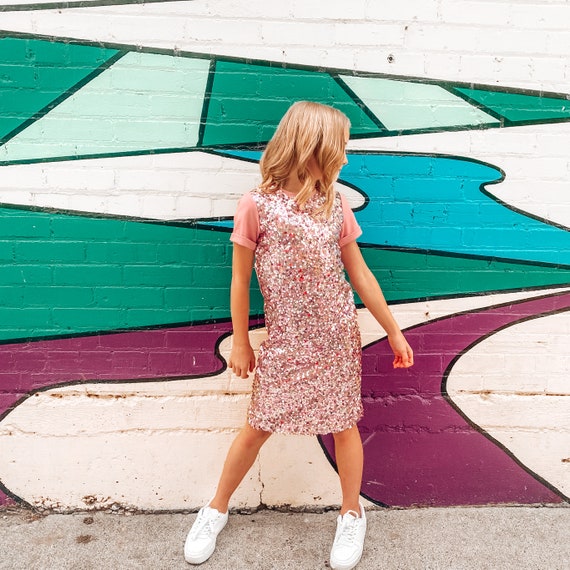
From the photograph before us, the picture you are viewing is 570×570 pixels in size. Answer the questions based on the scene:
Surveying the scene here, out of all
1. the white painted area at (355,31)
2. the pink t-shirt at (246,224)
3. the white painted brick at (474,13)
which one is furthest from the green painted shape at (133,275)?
the white painted brick at (474,13)

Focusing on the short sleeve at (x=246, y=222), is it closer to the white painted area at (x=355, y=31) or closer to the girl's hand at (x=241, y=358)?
the girl's hand at (x=241, y=358)

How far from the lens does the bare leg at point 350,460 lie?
95.9 inches

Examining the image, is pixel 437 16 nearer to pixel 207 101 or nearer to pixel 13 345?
pixel 207 101

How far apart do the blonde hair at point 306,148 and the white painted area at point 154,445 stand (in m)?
0.80

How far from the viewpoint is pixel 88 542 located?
258 centimetres

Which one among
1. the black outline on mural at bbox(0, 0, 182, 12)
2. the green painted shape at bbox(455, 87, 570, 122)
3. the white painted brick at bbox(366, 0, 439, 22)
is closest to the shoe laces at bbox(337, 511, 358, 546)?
the green painted shape at bbox(455, 87, 570, 122)

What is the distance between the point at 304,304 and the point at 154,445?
110 centimetres

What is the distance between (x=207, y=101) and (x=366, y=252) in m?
0.96

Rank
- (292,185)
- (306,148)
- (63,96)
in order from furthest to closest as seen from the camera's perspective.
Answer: (63,96) < (292,185) < (306,148)

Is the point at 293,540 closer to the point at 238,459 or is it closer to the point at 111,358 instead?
the point at 238,459

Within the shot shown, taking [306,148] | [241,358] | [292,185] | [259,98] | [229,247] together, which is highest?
[259,98]

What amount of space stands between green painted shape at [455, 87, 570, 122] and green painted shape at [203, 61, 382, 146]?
0.50 meters

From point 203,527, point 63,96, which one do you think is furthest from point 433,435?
point 63,96

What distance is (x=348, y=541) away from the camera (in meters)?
2.45
